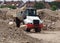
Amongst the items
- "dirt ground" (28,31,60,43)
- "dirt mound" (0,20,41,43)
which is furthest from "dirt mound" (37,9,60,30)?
"dirt mound" (0,20,41,43)

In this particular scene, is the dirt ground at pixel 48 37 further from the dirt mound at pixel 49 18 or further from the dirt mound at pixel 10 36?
the dirt mound at pixel 49 18

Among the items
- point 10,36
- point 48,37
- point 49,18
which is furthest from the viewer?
point 49,18

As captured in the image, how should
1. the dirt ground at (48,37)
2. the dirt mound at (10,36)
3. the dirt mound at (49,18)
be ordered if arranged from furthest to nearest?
the dirt mound at (49,18) → the dirt ground at (48,37) → the dirt mound at (10,36)

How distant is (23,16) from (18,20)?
0.59 m

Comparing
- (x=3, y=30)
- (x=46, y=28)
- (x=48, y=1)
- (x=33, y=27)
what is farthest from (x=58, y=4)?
(x=3, y=30)

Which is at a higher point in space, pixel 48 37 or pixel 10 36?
pixel 10 36

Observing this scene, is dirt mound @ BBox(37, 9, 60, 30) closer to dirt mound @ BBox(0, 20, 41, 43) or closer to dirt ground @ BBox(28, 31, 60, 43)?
dirt ground @ BBox(28, 31, 60, 43)

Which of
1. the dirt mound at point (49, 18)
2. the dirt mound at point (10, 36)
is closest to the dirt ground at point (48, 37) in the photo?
the dirt mound at point (10, 36)

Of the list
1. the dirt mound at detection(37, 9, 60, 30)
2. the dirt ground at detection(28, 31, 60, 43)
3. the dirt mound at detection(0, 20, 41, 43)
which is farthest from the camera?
the dirt mound at detection(37, 9, 60, 30)

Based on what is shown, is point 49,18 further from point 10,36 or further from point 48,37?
point 10,36

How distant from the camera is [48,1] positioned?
9112 centimetres

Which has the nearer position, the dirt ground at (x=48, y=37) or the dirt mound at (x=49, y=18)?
the dirt ground at (x=48, y=37)

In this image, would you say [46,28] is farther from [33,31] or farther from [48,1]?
[48,1]

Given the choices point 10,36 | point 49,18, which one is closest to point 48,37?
point 10,36
